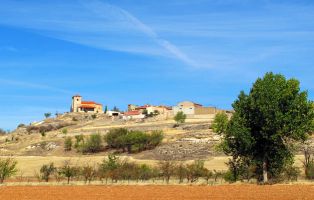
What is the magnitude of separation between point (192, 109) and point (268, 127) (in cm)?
11925

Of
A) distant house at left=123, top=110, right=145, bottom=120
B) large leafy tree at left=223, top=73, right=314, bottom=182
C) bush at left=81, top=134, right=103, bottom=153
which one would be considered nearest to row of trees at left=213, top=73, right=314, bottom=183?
large leafy tree at left=223, top=73, right=314, bottom=182

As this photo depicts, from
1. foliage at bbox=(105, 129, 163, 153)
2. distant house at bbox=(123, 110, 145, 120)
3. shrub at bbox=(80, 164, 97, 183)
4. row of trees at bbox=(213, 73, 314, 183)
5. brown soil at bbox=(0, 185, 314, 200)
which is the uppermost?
distant house at bbox=(123, 110, 145, 120)

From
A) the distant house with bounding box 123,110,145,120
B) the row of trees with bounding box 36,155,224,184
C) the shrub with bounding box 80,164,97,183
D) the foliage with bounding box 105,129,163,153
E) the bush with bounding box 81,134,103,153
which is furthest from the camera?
the distant house with bounding box 123,110,145,120

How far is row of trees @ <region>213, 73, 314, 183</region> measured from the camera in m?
39.7

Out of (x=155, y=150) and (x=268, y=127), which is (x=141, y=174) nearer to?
(x=268, y=127)

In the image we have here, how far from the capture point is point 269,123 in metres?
39.6

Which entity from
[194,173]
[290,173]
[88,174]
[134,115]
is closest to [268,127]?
[290,173]

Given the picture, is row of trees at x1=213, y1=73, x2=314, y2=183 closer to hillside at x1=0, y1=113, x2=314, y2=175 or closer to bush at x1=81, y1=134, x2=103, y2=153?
hillside at x1=0, y1=113, x2=314, y2=175

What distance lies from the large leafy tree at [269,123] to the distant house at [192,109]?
112003 millimetres

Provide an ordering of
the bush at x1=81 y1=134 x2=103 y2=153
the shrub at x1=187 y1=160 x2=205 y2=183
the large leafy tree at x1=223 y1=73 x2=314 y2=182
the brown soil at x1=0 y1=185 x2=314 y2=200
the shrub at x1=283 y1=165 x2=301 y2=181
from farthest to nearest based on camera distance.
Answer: the bush at x1=81 y1=134 x2=103 y2=153 → the shrub at x1=187 y1=160 x2=205 y2=183 → the shrub at x1=283 y1=165 x2=301 y2=181 → the large leafy tree at x1=223 y1=73 x2=314 y2=182 → the brown soil at x1=0 y1=185 x2=314 y2=200

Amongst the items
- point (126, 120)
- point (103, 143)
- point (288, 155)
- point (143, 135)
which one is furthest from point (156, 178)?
point (126, 120)

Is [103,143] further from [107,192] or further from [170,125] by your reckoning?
[107,192]

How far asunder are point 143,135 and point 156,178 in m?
48.6

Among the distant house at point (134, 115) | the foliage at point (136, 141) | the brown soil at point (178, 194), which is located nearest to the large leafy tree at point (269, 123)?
the brown soil at point (178, 194)
